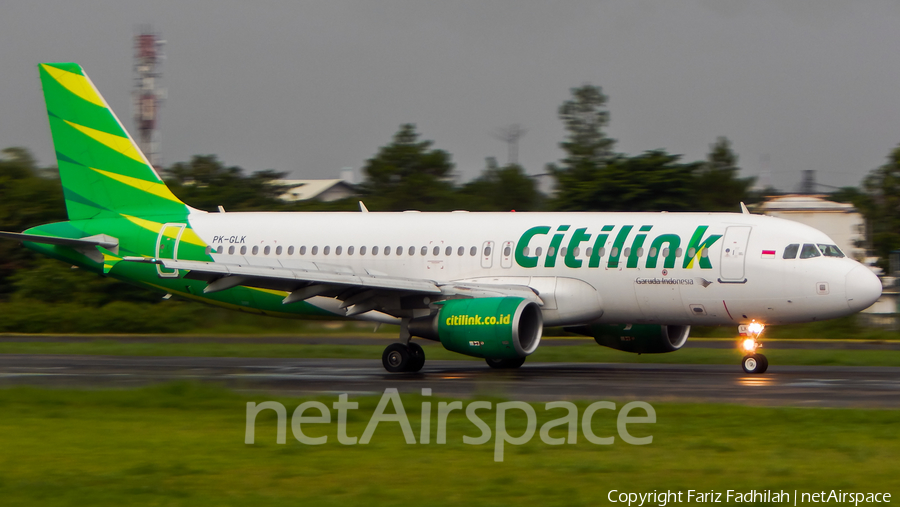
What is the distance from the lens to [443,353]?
29.0 m

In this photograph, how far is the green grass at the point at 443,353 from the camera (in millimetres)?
25734

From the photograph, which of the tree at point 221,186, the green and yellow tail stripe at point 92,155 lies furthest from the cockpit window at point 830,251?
the tree at point 221,186

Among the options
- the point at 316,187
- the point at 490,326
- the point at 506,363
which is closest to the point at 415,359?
the point at 506,363

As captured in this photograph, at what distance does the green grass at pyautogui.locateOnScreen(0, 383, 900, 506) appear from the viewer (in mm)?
8992

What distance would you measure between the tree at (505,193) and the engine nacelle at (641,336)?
33048 millimetres

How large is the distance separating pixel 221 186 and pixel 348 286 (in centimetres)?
3729

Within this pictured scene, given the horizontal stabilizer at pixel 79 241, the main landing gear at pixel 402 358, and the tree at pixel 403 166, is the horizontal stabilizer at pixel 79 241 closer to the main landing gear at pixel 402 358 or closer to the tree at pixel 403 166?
the main landing gear at pixel 402 358

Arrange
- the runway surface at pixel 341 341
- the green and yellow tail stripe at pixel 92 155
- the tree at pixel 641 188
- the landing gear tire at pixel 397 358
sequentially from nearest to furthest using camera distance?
the landing gear tire at pixel 397 358
the green and yellow tail stripe at pixel 92 155
the runway surface at pixel 341 341
the tree at pixel 641 188

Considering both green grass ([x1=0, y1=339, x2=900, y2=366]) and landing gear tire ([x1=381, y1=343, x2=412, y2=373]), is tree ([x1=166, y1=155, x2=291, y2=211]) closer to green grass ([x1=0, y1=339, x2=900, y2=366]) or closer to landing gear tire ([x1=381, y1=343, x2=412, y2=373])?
green grass ([x1=0, y1=339, x2=900, y2=366])

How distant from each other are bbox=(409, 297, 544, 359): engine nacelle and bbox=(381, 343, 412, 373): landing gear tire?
1027mm

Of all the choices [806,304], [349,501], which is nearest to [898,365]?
[806,304]

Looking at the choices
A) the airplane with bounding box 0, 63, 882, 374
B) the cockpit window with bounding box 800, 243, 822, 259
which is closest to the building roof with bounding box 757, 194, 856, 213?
the airplane with bounding box 0, 63, 882, 374

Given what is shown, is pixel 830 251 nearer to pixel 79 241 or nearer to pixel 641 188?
pixel 79 241

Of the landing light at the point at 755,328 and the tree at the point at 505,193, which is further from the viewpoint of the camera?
the tree at the point at 505,193
